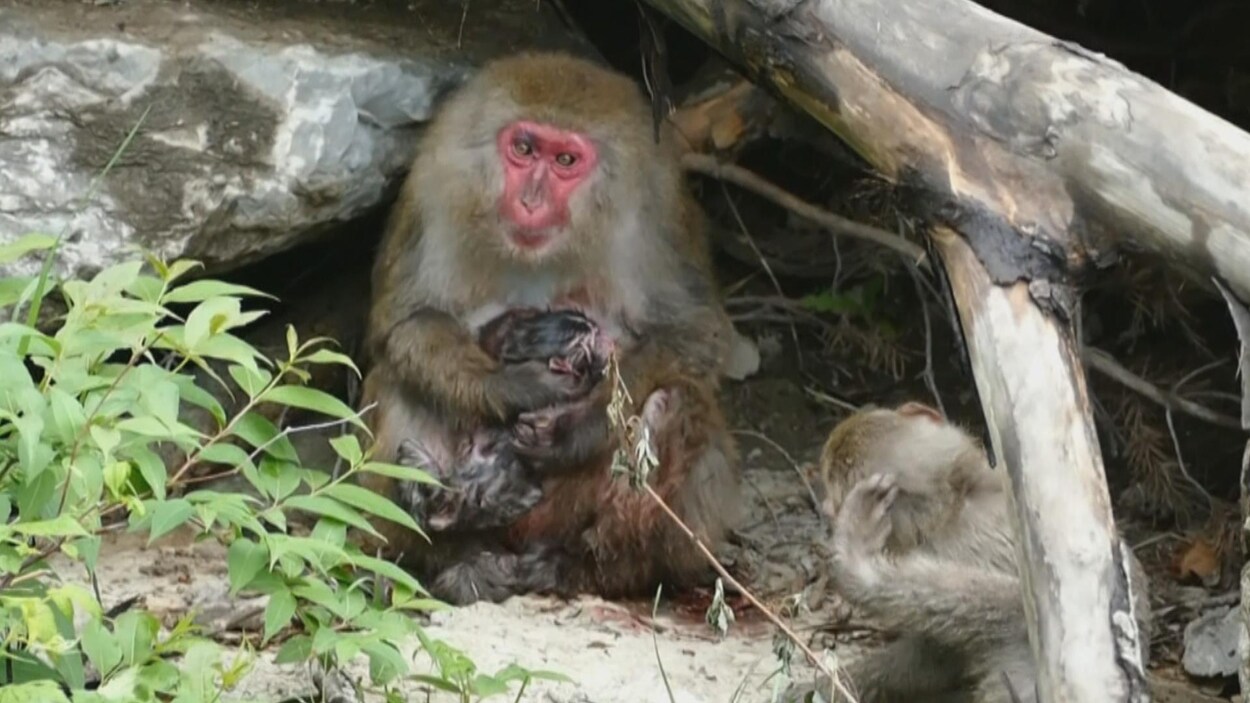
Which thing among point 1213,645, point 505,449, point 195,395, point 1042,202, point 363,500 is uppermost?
point 1042,202

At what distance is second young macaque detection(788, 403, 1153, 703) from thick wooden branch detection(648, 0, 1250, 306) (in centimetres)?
72

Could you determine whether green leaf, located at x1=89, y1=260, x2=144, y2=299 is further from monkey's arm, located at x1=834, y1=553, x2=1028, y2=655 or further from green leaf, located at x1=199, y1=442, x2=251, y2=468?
monkey's arm, located at x1=834, y1=553, x2=1028, y2=655

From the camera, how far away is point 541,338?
5414 millimetres

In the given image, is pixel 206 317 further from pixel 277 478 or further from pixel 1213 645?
pixel 1213 645

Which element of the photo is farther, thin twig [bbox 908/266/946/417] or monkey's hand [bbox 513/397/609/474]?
thin twig [bbox 908/266/946/417]

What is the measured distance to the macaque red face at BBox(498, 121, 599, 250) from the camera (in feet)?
17.5

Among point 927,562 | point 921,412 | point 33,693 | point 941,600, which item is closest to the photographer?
point 33,693

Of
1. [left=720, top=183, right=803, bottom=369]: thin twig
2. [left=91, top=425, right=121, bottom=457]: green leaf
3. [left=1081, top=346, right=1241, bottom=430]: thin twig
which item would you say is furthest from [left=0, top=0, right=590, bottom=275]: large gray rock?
[left=1081, top=346, right=1241, bottom=430]: thin twig

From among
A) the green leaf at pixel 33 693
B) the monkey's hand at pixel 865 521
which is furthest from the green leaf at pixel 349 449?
the monkey's hand at pixel 865 521

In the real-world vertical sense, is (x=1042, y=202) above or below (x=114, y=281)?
above

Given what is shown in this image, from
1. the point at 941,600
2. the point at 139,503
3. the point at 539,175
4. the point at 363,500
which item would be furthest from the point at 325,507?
the point at 539,175

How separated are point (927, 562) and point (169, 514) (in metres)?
1.79

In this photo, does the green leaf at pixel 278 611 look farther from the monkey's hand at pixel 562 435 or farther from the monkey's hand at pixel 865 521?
the monkey's hand at pixel 562 435

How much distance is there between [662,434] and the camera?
528 cm
